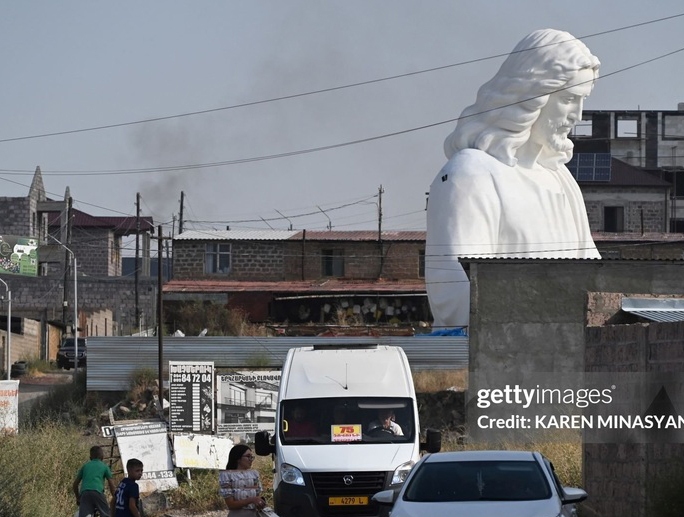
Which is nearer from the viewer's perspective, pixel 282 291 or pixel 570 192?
pixel 570 192

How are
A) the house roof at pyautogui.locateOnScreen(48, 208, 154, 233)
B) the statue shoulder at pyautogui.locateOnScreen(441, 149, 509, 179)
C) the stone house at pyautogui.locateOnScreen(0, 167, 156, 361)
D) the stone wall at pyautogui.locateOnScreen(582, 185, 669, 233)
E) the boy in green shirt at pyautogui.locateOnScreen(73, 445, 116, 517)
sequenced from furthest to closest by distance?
the house roof at pyautogui.locateOnScreen(48, 208, 154, 233) → the stone wall at pyautogui.locateOnScreen(582, 185, 669, 233) → the stone house at pyautogui.locateOnScreen(0, 167, 156, 361) → the statue shoulder at pyautogui.locateOnScreen(441, 149, 509, 179) → the boy in green shirt at pyautogui.locateOnScreen(73, 445, 116, 517)

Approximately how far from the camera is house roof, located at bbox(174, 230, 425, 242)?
58281mm

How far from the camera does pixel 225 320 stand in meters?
50.0

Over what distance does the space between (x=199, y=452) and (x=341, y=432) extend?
23.3 ft

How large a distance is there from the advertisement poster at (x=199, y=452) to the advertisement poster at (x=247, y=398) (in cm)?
601

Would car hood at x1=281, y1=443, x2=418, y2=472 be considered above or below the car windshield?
below

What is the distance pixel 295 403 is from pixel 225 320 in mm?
31615

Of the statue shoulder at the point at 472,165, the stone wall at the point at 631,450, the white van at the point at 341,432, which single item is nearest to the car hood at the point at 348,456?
the white van at the point at 341,432

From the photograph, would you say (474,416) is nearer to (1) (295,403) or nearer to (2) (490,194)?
(2) (490,194)

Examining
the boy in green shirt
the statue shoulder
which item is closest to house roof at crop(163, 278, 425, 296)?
the statue shoulder

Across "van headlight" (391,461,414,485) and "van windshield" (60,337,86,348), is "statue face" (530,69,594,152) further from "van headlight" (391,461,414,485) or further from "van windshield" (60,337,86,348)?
"van windshield" (60,337,86,348)

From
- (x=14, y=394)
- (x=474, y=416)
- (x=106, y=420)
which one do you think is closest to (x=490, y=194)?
(x=474, y=416)

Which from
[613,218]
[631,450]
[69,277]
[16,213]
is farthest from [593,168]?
[631,450]

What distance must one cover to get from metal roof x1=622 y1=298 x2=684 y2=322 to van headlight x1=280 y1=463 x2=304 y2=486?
5352mm
